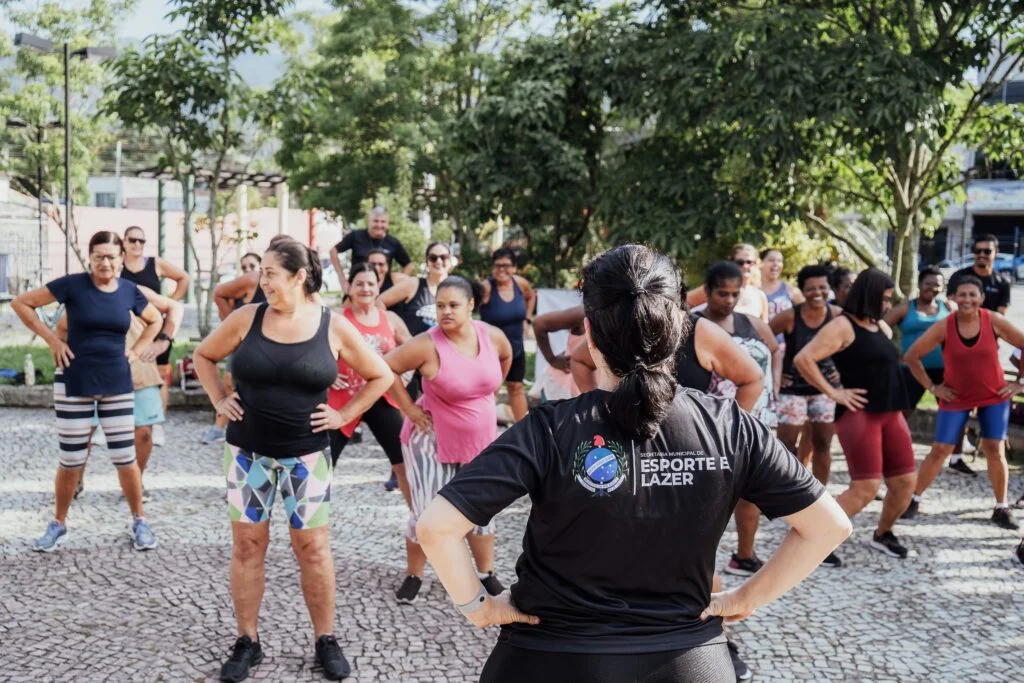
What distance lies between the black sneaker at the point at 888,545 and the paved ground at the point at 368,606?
0.07m

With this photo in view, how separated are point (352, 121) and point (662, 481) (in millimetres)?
20773

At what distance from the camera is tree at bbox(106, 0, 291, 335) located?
12188mm

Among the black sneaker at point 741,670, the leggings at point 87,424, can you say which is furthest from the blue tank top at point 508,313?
the black sneaker at point 741,670

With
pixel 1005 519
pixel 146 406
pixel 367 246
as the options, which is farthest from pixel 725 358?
pixel 367 246

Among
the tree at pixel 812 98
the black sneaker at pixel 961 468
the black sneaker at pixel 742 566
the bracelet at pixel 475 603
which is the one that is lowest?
the black sneaker at pixel 742 566

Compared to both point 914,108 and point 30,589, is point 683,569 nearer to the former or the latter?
point 30,589

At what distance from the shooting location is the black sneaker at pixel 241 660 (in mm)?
4293

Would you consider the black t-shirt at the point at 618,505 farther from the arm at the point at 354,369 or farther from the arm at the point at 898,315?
the arm at the point at 898,315

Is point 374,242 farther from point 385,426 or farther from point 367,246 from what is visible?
point 385,426

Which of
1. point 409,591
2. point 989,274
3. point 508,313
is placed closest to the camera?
point 409,591

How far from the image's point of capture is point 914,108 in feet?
31.0

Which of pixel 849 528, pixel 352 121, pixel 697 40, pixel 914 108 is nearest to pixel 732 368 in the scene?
pixel 849 528

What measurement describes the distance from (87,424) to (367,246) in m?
4.16

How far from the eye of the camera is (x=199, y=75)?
478 inches
